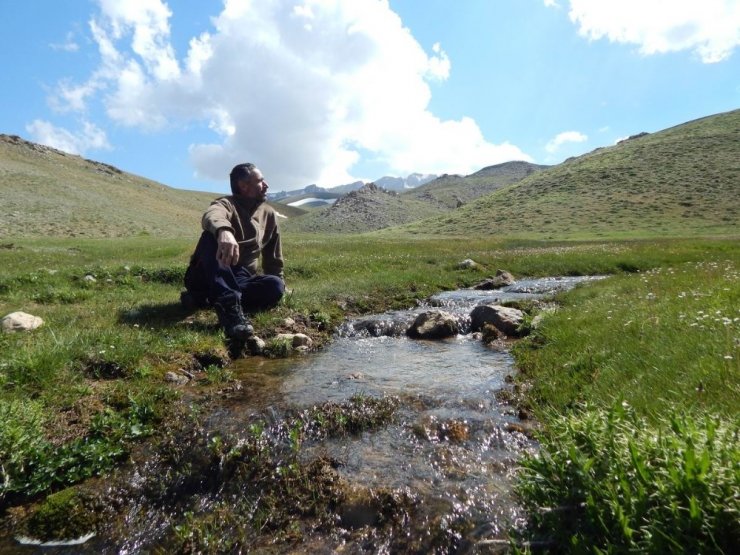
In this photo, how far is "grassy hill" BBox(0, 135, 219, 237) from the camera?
56875mm

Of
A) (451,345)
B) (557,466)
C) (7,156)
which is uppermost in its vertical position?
(7,156)

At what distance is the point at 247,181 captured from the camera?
936 centimetres

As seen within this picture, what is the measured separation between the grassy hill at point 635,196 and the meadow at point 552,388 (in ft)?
184

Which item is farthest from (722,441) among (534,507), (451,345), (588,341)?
(451,345)

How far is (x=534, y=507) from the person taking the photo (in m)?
3.01

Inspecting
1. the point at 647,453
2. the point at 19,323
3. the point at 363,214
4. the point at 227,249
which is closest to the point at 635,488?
the point at 647,453

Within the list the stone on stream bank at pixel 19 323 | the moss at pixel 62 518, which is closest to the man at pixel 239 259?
the stone on stream bank at pixel 19 323

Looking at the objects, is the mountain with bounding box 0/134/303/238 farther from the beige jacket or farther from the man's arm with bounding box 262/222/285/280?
the beige jacket

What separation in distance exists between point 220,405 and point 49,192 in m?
89.2

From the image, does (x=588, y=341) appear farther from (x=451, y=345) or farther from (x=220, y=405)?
(x=220, y=405)

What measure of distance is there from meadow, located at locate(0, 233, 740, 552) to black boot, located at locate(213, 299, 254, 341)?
32 cm

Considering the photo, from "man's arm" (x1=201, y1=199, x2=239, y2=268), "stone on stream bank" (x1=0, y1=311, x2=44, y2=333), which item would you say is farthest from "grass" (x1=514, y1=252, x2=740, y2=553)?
"stone on stream bank" (x1=0, y1=311, x2=44, y2=333)

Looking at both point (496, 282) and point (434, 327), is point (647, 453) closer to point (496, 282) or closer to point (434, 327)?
point (434, 327)

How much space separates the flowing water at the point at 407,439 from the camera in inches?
143
